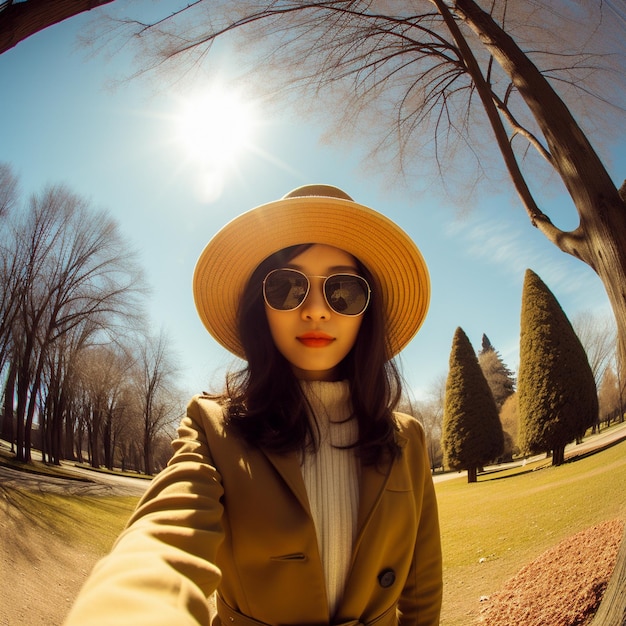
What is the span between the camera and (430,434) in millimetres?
5023

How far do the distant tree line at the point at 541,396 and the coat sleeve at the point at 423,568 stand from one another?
111cm

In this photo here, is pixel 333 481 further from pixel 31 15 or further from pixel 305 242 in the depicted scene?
pixel 31 15

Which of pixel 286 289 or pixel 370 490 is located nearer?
pixel 370 490

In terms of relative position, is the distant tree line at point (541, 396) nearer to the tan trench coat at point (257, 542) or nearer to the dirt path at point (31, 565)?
the tan trench coat at point (257, 542)

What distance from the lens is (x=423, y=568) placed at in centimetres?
98

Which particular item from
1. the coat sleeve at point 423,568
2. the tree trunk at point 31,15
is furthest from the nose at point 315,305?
the tree trunk at point 31,15

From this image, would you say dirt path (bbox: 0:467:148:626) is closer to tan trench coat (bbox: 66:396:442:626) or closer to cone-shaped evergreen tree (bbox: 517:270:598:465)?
tan trench coat (bbox: 66:396:442:626)

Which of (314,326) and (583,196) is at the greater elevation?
(583,196)

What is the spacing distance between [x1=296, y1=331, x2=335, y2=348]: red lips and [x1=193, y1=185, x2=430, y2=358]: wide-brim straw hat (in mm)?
325

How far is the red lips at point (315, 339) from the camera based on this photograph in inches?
39.5

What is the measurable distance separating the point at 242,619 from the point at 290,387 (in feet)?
1.82

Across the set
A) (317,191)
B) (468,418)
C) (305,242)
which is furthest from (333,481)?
(468,418)

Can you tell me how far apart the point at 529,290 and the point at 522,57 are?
1911mm

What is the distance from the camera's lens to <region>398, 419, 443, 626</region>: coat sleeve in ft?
3.17
